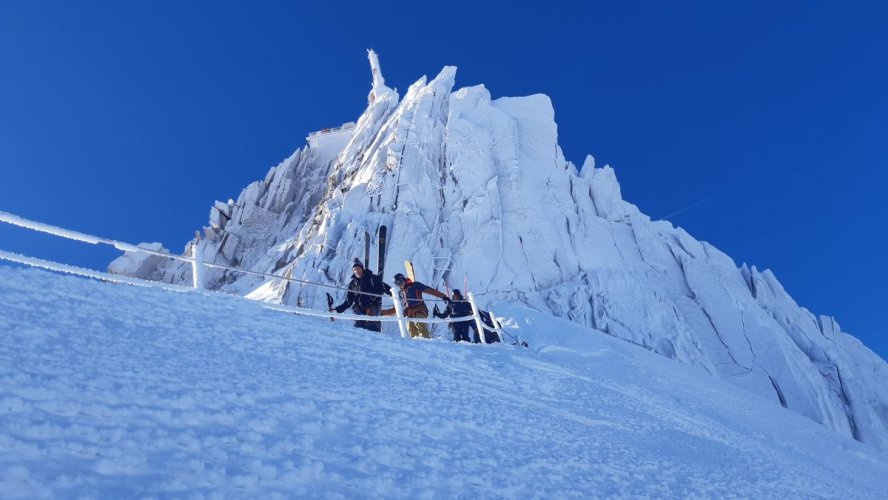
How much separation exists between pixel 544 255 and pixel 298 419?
97.2ft

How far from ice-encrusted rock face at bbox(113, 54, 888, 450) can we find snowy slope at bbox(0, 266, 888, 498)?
20894mm

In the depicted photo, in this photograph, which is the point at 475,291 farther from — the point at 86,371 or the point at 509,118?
the point at 86,371

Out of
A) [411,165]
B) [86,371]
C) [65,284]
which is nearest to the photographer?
[86,371]

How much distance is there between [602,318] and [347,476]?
2855 centimetres

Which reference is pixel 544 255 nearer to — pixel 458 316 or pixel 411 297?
pixel 458 316

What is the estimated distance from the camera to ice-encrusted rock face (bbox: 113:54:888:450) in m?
31.4

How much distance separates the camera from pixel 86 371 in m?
4.96

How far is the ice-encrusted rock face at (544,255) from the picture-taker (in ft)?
103

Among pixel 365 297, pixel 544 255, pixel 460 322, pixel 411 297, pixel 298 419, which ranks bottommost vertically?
A: pixel 298 419

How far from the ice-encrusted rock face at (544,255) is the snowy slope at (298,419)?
20894 mm

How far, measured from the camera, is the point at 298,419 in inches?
209

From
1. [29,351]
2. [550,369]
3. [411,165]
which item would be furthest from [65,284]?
[411,165]

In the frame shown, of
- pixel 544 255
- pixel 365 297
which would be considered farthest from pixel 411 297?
pixel 544 255

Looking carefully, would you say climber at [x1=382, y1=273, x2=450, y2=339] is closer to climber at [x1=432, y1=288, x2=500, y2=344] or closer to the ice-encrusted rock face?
climber at [x1=432, y1=288, x2=500, y2=344]
